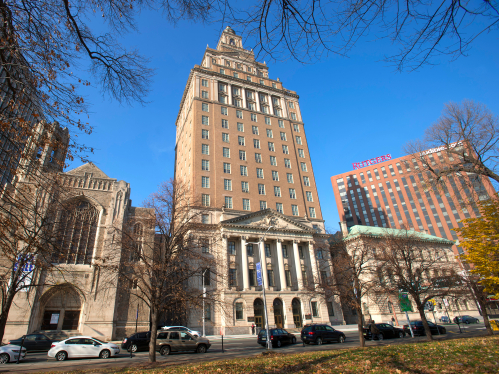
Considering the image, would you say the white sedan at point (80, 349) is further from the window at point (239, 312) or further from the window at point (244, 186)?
the window at point (244, 186)

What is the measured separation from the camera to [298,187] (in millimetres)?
59125

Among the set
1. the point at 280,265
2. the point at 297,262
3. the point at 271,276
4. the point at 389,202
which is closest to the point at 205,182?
the point at 280,265

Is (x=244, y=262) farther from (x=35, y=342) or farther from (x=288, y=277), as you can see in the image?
(x=35, y=342)

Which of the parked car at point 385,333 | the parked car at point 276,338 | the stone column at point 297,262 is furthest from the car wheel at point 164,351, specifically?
the stone column at point 297,262

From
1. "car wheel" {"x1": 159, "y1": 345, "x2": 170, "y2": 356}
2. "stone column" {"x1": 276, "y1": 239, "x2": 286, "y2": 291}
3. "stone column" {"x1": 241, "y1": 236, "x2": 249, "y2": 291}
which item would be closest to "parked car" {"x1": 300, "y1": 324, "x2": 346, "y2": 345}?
"car wheel" {"x1": 159, "y1": 345, "x2": 170, "y2": 356}

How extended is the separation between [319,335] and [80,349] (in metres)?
18.9

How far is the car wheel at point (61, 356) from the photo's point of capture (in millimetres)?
18831

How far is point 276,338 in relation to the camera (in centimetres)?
2378

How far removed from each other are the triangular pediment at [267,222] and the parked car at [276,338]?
23.0m

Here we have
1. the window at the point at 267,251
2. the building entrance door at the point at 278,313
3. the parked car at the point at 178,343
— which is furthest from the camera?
the window at the point at 267,251

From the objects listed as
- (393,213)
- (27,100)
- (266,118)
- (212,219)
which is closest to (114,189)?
(212,219)

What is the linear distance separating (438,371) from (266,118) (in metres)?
61.4

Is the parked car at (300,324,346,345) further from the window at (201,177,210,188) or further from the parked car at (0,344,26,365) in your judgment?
the window at (201,177,210,188)

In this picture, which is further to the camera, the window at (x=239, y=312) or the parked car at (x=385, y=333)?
the window at (x=239, y=312)
